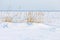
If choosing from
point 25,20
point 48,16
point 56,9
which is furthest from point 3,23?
point 56,9

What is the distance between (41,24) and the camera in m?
1.00

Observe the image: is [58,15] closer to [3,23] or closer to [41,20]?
[41,20]

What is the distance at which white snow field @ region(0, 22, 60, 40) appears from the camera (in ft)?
3.19

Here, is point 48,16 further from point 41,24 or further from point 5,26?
point 5,26

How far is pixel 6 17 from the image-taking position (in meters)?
1.02

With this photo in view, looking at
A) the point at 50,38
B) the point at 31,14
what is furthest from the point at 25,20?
the point at 50,38

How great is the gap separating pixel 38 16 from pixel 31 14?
0.09m

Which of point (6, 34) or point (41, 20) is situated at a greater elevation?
point (41, 20)

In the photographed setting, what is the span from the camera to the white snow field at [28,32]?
972mm

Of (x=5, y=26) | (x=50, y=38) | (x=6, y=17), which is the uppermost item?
(x=6, y=17)

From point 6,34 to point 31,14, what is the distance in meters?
0.38

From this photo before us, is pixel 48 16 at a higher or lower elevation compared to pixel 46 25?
higher

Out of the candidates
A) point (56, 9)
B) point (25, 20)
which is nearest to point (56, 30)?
point (56, 9)

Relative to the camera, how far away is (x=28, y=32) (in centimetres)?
98
